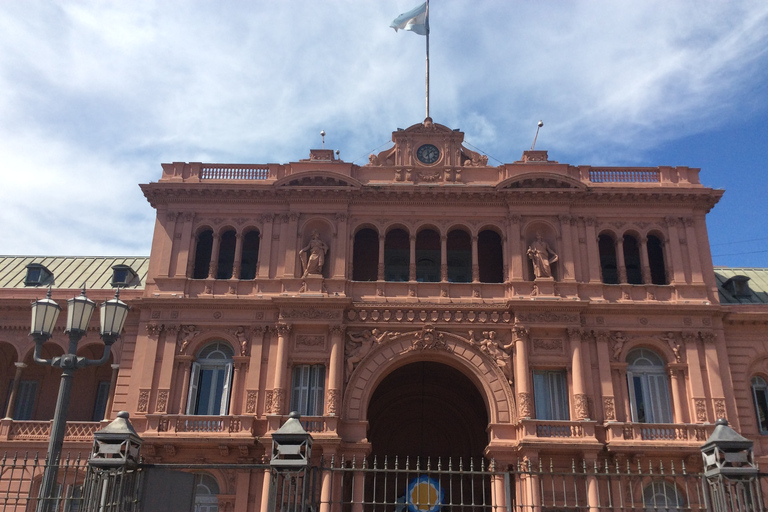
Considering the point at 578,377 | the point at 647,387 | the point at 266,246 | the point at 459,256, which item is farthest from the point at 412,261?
the point at 647,387

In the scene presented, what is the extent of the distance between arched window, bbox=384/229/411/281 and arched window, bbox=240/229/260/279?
262 inches

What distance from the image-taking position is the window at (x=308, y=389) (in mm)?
30344

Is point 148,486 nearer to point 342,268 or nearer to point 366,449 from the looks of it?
point 366,449

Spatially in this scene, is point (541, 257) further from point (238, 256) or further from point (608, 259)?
point (238, 256)

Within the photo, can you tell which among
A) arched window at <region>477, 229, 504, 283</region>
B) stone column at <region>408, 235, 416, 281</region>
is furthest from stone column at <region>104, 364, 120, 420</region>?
arched window at <region>477, 229, 504, 283</region>

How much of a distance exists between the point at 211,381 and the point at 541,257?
16.3 m

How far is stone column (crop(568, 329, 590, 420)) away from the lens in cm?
2919

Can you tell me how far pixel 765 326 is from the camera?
105 feet

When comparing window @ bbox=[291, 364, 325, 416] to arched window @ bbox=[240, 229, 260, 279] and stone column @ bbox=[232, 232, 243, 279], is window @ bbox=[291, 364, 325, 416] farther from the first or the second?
arched window @ bbox=[240, 229, 260, 279]

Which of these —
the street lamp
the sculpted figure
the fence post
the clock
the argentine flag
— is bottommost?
the fence post

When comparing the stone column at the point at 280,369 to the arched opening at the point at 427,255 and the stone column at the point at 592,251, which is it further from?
the stone column at the point at 592,251

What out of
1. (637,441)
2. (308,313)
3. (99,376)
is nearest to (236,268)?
(308,313)

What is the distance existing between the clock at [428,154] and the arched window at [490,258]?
476cm

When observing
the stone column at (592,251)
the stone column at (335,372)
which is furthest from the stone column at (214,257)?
the stone column at (592,251)
